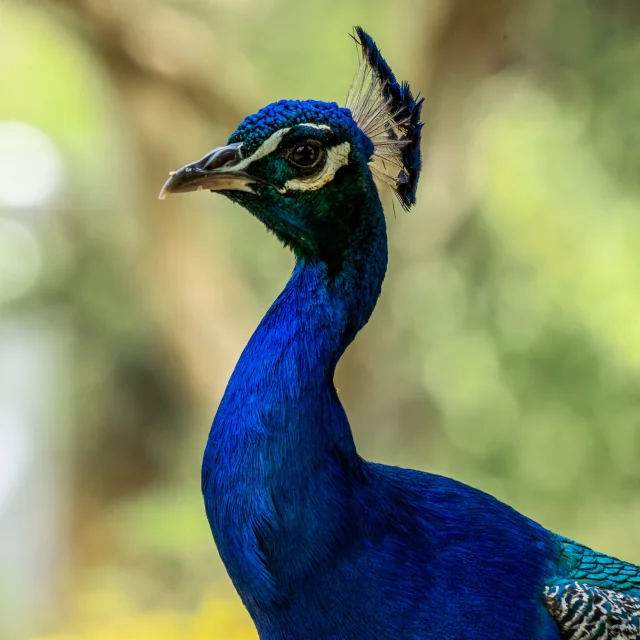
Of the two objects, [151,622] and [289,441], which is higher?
[151,622]

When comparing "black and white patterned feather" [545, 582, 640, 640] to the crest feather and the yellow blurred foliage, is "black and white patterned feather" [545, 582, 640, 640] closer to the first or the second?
the crest feather

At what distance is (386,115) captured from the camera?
153 cm

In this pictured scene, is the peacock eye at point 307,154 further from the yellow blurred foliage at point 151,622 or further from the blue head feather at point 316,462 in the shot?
the yellow blurred foliage at point 151,622

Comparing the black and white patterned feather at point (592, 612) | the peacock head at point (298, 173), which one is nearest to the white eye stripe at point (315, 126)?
the peacock head at point (298, 173)

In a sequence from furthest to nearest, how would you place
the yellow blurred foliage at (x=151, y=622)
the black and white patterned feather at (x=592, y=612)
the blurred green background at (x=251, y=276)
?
the blurred green background at (x=251, y=276)
the yellow blurred foliage at (x=151, y=622)
the black and white patterned feather at (x=592, y=612)

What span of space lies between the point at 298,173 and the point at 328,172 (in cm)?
5

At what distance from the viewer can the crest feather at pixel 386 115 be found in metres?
1.52

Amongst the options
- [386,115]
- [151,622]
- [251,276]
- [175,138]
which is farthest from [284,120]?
[251,276]

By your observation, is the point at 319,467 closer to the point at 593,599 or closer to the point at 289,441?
the point at 289,441

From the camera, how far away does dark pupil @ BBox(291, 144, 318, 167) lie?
1.32 m

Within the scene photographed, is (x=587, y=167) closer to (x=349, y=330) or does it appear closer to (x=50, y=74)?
(x=50, y=74)

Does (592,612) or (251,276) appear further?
(251,276)

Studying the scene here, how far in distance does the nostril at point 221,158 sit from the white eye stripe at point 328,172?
0.09m

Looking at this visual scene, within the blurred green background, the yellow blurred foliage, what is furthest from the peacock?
the blurred green background
